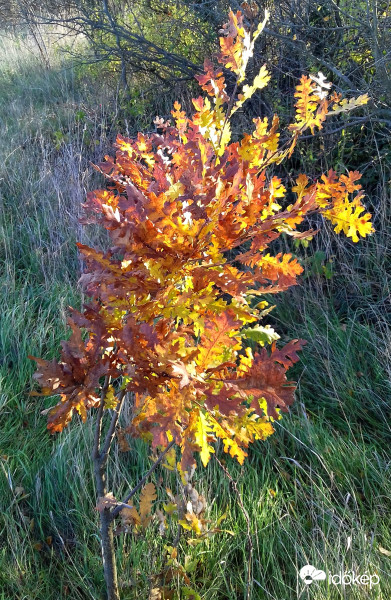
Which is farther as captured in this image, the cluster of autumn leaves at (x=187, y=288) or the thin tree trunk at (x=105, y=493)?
the thin tree trunk at (x=105, y=493)

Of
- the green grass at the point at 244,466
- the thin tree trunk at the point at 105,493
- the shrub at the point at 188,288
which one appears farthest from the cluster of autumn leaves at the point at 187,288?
the green grass at the point at 244,466

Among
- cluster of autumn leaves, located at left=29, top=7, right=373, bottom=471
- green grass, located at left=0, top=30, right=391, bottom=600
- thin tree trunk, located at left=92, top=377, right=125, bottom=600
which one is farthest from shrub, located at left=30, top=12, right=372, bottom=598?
green grass, located at left=0, top=30, right=391, bottom=600

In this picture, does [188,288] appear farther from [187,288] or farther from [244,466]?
[244,466]

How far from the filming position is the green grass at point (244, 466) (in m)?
1.67

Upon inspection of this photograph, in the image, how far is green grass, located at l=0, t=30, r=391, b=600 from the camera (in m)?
1.67

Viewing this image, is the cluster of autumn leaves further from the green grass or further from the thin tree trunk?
the green grass

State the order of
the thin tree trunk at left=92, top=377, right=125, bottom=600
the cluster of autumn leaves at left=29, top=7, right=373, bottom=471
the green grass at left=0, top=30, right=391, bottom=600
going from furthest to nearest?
the green grass at left=0, top=30, right=391, bottom=600
the thin tree trunk at left=92, top=377, right=125, bottom=600
the cluster of autumn leaves at left=29, top=7, right=373, bottom=471

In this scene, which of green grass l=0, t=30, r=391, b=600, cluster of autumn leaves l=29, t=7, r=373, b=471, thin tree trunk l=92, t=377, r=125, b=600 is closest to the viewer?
cluster of autumn leaves l=29, t=7, r=373, b=471

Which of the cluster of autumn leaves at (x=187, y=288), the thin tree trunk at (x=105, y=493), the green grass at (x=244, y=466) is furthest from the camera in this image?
the green grass at (x=244, y=466)

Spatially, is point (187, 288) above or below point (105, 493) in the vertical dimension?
above

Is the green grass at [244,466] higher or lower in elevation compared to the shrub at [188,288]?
lower

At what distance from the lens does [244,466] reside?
6.90 ft

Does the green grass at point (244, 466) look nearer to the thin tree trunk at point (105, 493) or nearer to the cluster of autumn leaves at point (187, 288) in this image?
the thin tree trunk at point (105, 493)

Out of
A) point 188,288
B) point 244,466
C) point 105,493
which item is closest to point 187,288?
point 188,288
